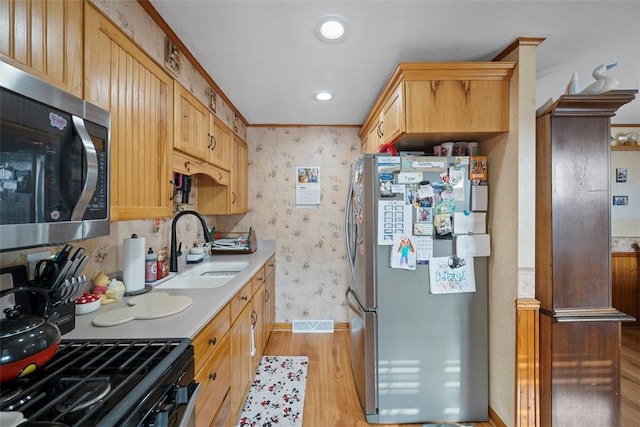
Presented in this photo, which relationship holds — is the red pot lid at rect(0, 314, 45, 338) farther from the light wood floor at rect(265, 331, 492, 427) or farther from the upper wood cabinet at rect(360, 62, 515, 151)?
the upper wood cabinet at rect(360, 62, 515, 151)

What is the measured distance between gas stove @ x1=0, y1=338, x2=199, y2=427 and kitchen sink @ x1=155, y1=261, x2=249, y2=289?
2.14 feet

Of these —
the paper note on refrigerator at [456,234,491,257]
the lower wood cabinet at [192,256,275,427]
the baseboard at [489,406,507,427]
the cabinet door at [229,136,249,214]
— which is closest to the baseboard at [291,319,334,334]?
the lower wood cabinet at [192,256,275,427]

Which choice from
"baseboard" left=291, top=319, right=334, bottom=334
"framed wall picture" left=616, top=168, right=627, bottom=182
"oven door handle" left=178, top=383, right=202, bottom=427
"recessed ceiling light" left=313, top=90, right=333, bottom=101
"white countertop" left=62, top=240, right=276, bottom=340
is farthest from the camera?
"framed wall picture" left=616, top=168, right=627, bottom=182

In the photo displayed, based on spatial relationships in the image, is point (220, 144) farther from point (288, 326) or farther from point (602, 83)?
point (602, 83)

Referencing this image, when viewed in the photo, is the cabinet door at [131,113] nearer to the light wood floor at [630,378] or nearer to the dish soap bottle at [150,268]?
the dish soap bottle at [150,268]

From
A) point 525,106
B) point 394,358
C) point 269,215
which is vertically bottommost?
point 394,358

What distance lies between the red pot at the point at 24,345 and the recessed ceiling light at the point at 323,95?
2082 millimetres

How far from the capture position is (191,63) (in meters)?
1.65

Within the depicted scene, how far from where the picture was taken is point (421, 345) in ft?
5.33

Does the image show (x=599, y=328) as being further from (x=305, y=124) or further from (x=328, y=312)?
(x=305, y=124)

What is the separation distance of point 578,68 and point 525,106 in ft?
2.58

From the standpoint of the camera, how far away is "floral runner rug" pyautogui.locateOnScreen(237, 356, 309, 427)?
1668 mm

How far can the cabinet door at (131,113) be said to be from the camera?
3.07 feet

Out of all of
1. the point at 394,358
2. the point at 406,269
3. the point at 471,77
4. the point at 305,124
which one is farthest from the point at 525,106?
the point at 305,124
